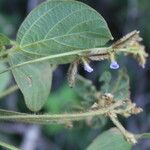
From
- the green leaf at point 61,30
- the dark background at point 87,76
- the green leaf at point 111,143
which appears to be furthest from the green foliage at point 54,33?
the dark background at point 87,76

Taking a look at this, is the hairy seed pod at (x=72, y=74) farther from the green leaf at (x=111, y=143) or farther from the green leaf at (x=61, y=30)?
the green leaf at (x=111, y=143)

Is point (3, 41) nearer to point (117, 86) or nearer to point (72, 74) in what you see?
point (72, 74)

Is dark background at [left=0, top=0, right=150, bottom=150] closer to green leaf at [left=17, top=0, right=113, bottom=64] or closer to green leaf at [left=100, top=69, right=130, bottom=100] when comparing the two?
green leaf at [left=100, top=69, right=130, bottom=100]

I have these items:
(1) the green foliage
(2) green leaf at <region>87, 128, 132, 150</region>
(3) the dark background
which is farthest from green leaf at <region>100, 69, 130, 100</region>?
(3) the dark background

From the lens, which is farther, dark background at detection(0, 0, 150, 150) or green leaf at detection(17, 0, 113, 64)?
dark background at detection(0, 0, 150, 150)

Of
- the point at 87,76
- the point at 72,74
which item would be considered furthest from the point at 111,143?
the point at 87,76

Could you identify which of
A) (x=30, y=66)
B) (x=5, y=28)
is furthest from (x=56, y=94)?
(x=30, y=66)
